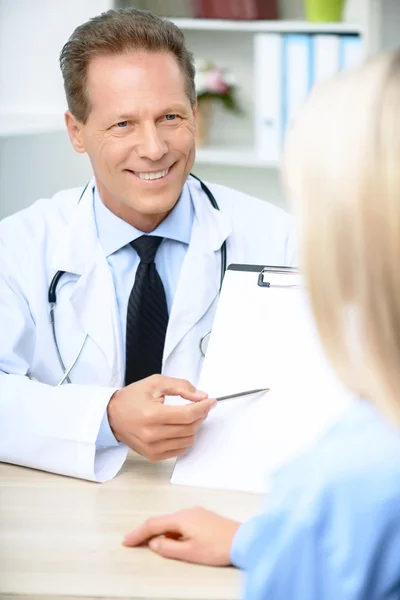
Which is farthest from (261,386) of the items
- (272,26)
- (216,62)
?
(216,62)

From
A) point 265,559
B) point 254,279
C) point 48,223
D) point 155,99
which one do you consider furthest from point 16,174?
point 265,559

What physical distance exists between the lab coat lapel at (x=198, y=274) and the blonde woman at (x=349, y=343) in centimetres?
84

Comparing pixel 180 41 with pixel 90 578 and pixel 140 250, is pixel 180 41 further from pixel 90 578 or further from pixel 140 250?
pixel 90 578

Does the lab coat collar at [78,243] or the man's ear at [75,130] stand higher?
the man's ear at [75,130]

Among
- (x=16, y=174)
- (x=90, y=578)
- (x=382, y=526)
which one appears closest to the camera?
(x=382, y=526)

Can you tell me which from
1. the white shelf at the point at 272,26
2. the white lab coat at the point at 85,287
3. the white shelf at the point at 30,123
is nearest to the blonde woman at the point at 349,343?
the white lab coat at the point at 85,287

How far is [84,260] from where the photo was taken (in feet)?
5.23

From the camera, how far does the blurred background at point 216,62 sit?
8.96ft

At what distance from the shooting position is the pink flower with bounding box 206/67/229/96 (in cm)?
297

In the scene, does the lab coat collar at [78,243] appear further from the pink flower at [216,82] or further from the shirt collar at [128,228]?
the pink flower at [216,82]

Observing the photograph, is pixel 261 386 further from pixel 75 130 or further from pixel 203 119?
pixel 203 119

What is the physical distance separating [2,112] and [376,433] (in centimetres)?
241

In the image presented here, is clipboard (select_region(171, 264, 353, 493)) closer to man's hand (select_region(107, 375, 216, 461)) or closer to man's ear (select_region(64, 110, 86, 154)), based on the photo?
man's hand (select_region(107, 375, 216, 461))

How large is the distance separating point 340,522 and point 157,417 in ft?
1.59
